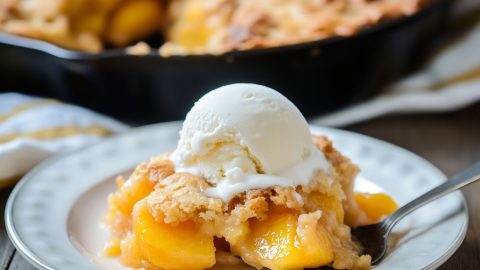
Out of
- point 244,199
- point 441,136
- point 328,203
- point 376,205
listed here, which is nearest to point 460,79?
point 441,136

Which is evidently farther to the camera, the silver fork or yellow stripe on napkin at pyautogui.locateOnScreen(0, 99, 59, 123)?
yellow stripe on napkin at pyautogui.locateOnScreen(0, 99, 59, 123)

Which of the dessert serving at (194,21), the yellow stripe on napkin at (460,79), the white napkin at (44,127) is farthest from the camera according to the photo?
the yellow stripe on napkin at (460,79)

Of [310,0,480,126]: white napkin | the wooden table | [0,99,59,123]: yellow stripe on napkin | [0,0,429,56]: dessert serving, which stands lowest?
the wooden table

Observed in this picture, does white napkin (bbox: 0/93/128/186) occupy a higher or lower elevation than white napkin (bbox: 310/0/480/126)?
lower

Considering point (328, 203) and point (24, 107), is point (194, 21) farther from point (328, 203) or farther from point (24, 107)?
point (328, 203)

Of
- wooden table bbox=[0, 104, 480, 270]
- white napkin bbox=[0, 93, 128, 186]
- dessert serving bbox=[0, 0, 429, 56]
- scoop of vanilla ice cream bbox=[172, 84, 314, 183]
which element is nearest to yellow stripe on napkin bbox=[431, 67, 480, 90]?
wooden table bbox=[0, 104, 480, 270]

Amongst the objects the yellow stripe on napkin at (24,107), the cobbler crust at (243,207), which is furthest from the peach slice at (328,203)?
the yellow stripe on napkin at (24,107)

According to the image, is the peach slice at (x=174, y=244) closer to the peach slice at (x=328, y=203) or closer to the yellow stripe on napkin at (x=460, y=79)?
the peach slice at (x=328, y=203)

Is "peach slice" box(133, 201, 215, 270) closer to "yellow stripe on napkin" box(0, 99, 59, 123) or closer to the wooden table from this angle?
the wooden table
